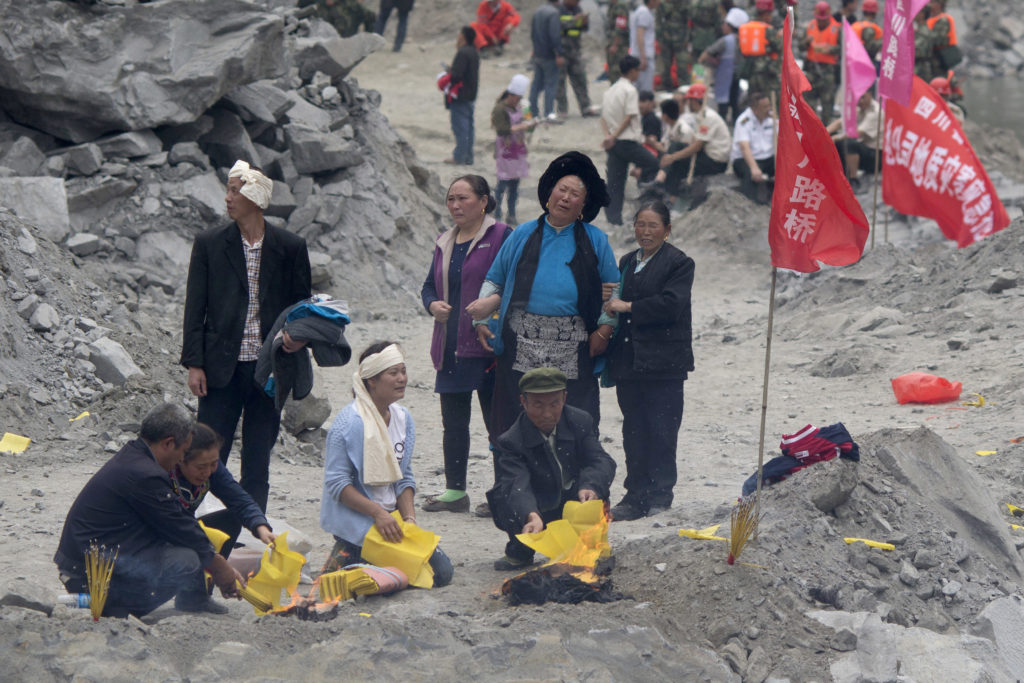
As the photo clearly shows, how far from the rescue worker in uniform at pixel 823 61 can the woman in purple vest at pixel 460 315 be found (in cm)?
1152

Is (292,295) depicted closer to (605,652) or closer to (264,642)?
(264,642)

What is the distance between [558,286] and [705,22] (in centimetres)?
1359

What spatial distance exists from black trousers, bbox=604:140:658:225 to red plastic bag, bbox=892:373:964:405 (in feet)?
19.5

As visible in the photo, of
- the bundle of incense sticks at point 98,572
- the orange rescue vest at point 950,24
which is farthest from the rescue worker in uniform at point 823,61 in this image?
the bundle of incense sticks at point 98,572

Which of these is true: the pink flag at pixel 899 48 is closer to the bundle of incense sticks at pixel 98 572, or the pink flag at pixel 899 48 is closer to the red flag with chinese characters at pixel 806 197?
the red flag with chinese characters at pixel 806 197

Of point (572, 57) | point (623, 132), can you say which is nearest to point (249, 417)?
point (623, 132)

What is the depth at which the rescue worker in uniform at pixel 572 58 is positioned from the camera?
1788 centimetres

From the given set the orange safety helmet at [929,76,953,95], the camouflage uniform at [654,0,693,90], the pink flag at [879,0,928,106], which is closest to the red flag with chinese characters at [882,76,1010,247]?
the pink flag at [879,0,928,106]

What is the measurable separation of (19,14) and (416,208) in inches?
179

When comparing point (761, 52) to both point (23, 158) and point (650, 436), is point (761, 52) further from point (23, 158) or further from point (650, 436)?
point (650, 436)

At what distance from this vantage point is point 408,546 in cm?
485

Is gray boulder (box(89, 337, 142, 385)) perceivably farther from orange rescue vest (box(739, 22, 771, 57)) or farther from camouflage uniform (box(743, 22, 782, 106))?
orange rescue vest (box(739, 22, 771, 57))

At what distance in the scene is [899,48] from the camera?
10.8m

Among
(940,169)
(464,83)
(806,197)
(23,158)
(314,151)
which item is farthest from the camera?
(464,83)
